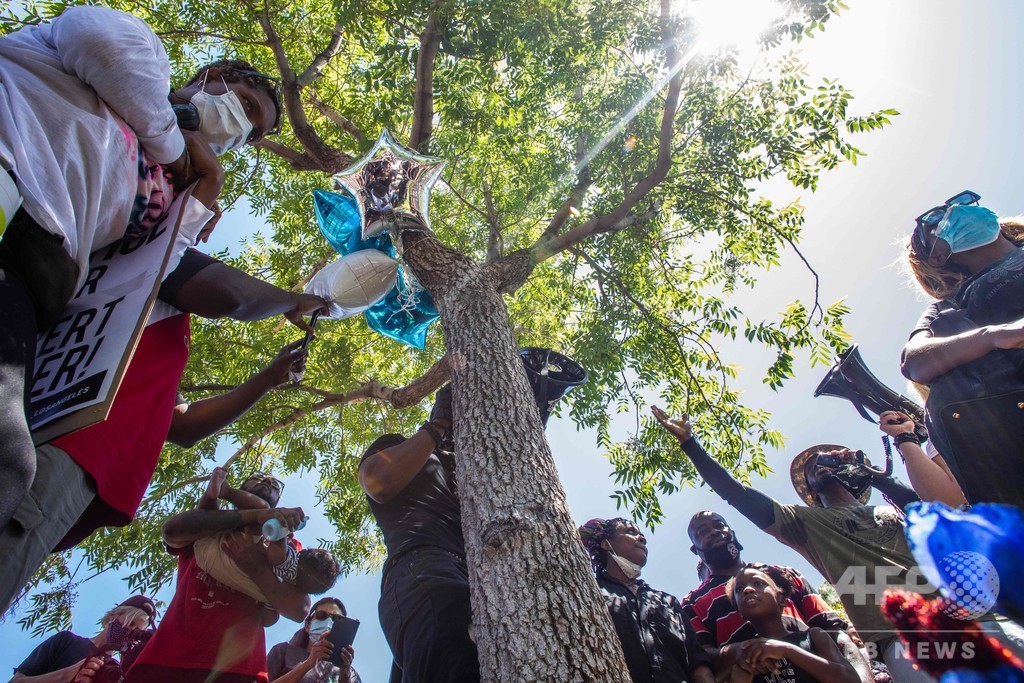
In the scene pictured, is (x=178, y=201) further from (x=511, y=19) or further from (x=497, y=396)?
(x=511, y=19)

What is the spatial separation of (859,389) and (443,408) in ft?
7.62

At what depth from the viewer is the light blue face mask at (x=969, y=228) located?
228 centimetres

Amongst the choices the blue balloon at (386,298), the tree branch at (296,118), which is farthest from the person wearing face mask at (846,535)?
the tree branch at (296,118)

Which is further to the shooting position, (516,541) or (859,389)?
(859,389)

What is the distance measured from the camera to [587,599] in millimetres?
1806

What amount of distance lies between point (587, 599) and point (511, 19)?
4873 mm

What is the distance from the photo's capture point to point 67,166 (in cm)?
115

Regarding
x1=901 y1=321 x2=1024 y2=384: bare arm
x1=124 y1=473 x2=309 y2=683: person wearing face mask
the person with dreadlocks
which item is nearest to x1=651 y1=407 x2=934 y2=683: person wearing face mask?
the person with dreadlocks

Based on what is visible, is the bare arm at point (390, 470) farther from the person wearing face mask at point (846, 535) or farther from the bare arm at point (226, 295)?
the person wearing face mask at point (846, 535)

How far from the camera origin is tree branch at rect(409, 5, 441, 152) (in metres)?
4.69

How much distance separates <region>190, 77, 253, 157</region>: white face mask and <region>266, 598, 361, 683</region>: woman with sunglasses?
2.66 meters

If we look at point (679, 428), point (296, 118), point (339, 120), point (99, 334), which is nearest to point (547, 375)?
point (679, 428)

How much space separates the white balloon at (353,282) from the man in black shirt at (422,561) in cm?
66

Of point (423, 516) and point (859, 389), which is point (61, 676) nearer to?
point (423, 516)
